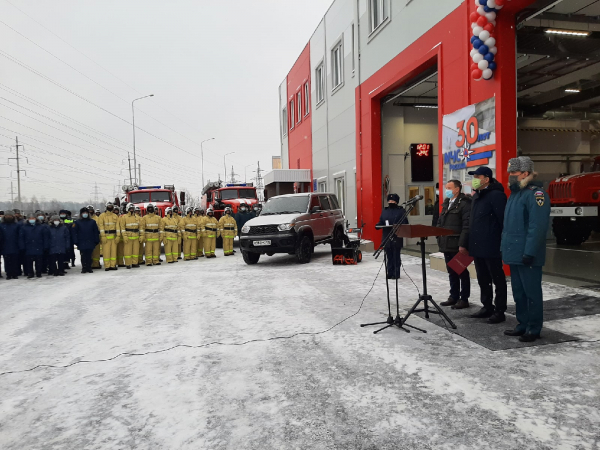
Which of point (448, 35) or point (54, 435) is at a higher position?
point (448, 35)

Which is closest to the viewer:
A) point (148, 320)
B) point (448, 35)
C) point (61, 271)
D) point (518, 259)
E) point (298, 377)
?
point (298, 377)

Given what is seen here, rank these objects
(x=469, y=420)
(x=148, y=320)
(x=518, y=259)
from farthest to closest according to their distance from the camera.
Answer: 1. (x=148, y=320)
2. (x=518, y=259)
3. (x=469, y=420)

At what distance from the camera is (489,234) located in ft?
18.6

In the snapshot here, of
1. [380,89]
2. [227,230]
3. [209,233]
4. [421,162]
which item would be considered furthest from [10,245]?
[421,162]

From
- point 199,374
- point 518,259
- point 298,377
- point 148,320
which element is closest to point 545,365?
point 518,259

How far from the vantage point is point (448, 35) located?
1042cm

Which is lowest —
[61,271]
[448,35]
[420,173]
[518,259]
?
[61,271]

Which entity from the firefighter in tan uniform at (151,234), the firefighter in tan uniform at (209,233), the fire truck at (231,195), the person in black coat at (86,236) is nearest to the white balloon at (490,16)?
the firefighter in tan uniform at (151,234)

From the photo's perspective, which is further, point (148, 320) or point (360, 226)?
point (360, 226)

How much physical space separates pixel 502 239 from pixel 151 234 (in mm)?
10933

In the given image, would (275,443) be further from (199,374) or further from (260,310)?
(260,310)

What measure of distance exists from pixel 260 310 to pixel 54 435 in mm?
3855

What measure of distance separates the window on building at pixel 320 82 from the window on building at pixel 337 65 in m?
1.33

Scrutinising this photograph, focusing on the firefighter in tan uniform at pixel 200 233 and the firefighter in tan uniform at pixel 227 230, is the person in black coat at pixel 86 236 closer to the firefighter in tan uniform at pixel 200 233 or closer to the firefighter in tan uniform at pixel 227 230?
the firefighter in tan uniform at pixel 200 233
